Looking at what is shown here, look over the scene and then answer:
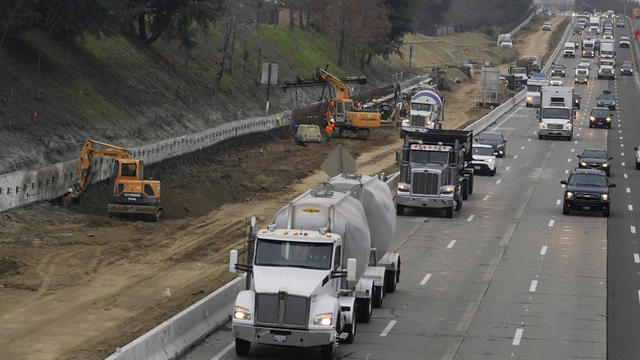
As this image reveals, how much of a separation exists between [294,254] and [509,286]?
10993mm

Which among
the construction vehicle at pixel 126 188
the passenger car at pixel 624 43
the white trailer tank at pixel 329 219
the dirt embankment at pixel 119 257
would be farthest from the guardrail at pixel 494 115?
the passenger car at pixel 624 43

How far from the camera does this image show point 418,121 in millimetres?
79875

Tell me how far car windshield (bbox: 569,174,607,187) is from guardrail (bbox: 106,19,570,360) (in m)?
23.8

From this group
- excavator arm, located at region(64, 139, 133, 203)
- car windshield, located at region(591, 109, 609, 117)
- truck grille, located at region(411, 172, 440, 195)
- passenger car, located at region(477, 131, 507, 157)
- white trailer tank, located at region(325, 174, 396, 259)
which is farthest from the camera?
car windshield, located at region(591, 109, 609, 117)

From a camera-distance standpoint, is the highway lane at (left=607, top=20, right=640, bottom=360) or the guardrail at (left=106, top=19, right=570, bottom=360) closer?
the guardrail at (left=106, top=19, right=570, bottom=360)

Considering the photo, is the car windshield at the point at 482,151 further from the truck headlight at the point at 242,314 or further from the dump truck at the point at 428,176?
the truck headlight at the point at 242,314

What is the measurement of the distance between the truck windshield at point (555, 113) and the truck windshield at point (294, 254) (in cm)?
6021

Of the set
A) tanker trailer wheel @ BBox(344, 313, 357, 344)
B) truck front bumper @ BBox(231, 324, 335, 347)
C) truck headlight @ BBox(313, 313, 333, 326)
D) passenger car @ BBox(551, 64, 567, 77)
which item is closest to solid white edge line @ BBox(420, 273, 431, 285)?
tanker trailer wheel @ BBox(344, 313, 357, 344)

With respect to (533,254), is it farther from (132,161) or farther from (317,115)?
(317,115)

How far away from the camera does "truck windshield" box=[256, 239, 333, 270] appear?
937 inches

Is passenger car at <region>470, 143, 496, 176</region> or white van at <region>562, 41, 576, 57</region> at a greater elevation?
white van at <region>562, 41, 576, 57</region>

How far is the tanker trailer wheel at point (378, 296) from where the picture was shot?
28.9 m

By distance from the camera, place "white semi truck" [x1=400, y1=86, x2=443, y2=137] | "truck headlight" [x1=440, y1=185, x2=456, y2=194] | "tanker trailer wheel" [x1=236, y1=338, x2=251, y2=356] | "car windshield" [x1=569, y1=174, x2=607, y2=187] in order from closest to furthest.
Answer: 1. "tanker trailer wheel" [x1=236, y1=338, x2=251, y2=356]
2. "truck headlight" [x1=440, y1=185, x2=456, y2=194]
3. "car windshield" [x1=569, y1=174, x2=607, y2=187]
4. "white semi truck" [x1=400, y1=86, x2=443, y2=137]

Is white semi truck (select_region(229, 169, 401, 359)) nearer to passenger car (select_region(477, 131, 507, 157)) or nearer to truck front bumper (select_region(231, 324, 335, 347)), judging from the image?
truck front bumper (select_region(231, 324, 335, 347))
